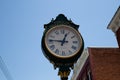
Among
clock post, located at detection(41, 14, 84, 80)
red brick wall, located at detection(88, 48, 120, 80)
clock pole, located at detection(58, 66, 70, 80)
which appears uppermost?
clock post, located at detection(41, 14, 84, 80)

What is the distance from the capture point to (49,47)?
4461mm

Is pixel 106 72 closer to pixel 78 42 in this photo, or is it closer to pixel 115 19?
pixel 115 19

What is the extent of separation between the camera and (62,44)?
4520 millimetres

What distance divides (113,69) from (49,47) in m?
23.5

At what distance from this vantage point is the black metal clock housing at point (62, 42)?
4.38 metres

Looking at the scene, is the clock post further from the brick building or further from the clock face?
the brick building

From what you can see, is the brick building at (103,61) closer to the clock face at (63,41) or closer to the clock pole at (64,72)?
the clock face at (63,41)

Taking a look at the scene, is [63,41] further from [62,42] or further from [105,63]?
[105,63]

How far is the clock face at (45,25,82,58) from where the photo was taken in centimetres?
445

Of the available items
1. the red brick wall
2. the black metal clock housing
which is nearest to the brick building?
the red brick wall

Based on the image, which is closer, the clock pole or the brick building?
the clock pole

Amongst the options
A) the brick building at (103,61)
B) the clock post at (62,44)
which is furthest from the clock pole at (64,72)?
the brick building at (103,61)

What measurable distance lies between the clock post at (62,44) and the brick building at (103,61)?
21.7 m

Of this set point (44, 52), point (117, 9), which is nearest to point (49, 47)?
point (44, 52)
